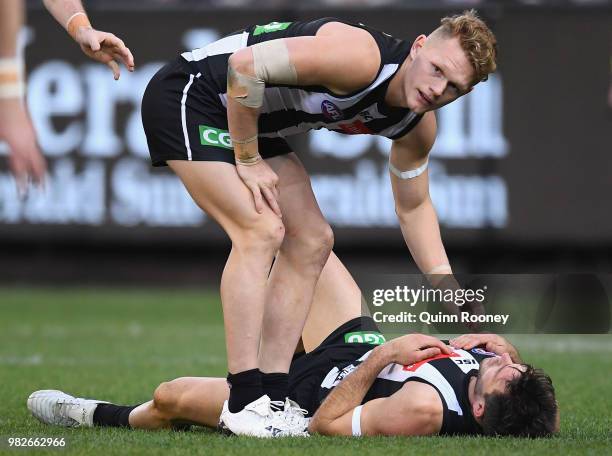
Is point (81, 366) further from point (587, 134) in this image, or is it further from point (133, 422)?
point (587, 134)

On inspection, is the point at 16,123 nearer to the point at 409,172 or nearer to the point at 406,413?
the point at 406,413

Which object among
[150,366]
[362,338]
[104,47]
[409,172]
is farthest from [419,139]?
[150,366]

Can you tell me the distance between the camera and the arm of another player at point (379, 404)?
4.82 metres

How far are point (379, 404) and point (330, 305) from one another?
889 mm

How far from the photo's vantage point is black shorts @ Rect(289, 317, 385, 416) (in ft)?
17.4

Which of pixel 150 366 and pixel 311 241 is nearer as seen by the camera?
pixel 311 241

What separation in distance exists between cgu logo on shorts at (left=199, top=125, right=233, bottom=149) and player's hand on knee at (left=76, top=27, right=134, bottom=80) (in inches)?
15.2

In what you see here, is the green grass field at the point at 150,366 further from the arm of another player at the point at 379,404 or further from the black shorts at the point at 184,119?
the black shorts at the point at 184,119

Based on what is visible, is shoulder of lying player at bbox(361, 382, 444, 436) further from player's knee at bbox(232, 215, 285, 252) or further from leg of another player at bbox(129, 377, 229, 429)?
player's knee at bbox(232, 215, 285, 252)

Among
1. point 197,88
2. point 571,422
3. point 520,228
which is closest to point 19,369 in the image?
point 197,88

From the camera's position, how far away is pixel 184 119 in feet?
17.2

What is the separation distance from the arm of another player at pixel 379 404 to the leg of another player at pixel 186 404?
0.46 metres

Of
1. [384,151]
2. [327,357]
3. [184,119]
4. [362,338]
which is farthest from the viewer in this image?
[384,151]

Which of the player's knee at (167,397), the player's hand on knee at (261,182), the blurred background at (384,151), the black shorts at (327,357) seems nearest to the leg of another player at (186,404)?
the player's knee at (167,397)
